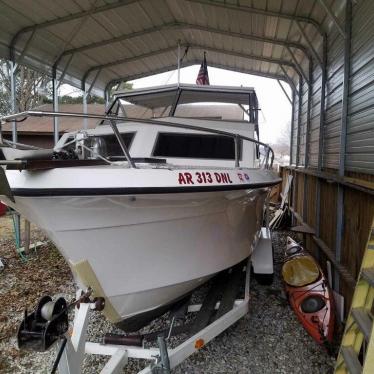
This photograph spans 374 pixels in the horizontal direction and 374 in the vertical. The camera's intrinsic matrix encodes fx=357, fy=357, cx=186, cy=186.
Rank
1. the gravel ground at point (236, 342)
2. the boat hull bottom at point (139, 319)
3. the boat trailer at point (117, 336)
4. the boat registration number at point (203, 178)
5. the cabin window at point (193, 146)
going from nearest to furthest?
1. the boat trailer at point (117, 336)
2. the boat registration number at point (203, 178)
3. the boat hull bottom at point (139, 319)
4. the gravel ground at point (236, 342)
5. the cabin window at point (193, 146)

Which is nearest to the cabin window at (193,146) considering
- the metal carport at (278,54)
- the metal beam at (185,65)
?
the metal carport at (278,54)

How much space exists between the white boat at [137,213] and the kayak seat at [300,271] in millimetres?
882

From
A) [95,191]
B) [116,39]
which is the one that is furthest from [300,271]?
[116,39]

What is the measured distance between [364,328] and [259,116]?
10.4ft

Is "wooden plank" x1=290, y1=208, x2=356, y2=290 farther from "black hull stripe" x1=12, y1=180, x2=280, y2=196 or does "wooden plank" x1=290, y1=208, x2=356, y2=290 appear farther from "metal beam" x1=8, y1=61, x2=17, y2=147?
"metal beam" x1=8, y1=61, x2=17, y2=147

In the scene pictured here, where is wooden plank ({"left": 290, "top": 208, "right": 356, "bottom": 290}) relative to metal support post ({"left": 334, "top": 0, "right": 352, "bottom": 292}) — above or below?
below

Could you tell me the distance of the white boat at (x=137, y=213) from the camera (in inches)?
78.8

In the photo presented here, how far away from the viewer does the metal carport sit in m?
3.48

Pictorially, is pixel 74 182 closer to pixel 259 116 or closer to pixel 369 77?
pixel 369 77

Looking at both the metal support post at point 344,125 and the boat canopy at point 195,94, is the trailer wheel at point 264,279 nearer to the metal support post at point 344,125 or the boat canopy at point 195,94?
the metal support post at point 344,125

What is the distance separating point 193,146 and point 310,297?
6.00 ft

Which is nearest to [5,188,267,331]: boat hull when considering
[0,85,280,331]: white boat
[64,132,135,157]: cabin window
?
[0,85,280,331]: white boat

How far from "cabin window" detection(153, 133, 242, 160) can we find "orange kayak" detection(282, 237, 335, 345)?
1.52 meters

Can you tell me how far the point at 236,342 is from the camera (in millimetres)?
3127
